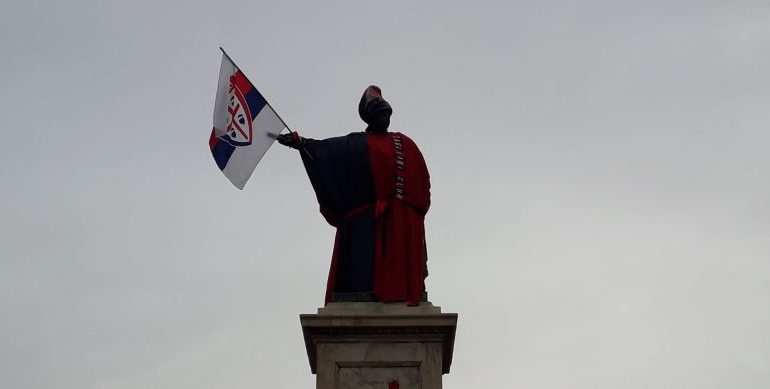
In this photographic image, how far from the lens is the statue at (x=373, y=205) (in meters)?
16.1

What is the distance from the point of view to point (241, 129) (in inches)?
679

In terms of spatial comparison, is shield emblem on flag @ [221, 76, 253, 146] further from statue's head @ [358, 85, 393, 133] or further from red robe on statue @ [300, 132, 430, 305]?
statue's head @ [358, 85, 393, 133]

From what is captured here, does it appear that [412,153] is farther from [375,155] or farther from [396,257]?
[396,257]

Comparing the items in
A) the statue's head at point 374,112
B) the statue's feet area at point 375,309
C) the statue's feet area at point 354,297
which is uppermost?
the statue's head at point 374,112

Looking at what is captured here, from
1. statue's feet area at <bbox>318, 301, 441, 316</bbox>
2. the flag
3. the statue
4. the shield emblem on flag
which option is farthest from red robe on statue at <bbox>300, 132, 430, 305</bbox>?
the shield emblem on flag

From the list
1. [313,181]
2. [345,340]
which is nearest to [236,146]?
[313,181]

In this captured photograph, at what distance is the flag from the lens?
1711cm

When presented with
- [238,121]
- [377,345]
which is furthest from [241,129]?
[377,345]

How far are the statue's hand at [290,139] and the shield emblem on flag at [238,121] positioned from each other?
509 millimetres

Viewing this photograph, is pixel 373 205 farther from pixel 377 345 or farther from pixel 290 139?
pixel 377 345

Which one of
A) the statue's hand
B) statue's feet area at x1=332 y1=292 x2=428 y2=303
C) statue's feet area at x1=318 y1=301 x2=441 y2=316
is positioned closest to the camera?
statue's feet area at x1=318 y1=301 x2=441 y2=316

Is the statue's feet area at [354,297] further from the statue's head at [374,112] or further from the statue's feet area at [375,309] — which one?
the statue's head at [374,112]

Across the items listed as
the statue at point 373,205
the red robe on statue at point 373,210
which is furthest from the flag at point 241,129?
the red robe on statue at point 373,210

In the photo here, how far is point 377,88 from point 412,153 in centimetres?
143
